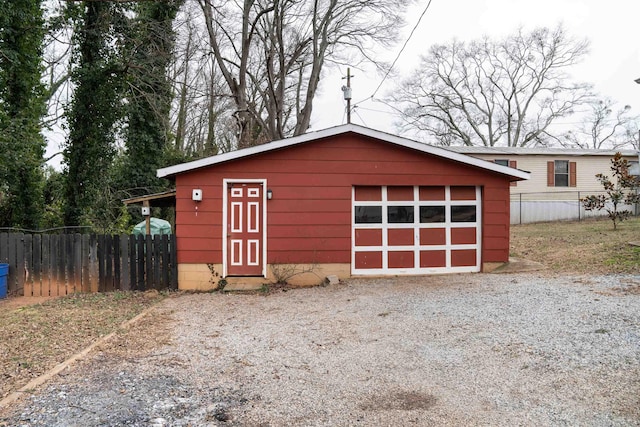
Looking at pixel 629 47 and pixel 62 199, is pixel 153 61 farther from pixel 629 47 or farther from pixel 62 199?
pixel 629 47

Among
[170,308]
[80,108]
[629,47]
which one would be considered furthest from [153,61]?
[629,47]

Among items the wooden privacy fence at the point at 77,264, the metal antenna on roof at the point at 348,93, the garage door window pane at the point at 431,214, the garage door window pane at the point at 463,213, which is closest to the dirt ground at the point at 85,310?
the wooden privacy fence at the point at 77,264

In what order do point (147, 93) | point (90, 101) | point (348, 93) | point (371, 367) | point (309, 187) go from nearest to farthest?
1. point (371, 367)
2. point (309, 187)
3. point (90, 101)
4. point (147, 93)
5. point (348, 93)

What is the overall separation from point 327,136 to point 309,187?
1073mm

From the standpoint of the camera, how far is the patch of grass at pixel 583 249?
8.98 m

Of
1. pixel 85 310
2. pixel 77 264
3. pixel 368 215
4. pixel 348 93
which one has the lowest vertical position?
pixel 85 310

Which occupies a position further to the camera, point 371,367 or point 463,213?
point 463,213

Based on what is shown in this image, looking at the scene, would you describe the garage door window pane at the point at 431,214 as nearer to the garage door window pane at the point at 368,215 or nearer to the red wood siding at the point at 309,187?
the red wood siding at the point at 309,187

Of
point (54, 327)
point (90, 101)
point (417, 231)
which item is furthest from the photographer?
point (90, 101)

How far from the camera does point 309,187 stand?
29.1ft

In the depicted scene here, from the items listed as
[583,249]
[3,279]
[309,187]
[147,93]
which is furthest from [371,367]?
[147,93]

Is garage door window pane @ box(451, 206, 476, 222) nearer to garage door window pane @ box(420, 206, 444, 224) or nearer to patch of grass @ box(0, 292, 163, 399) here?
garage door window pane @ box(420, 206, 444, 224)

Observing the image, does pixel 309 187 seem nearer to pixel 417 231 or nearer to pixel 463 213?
pixel 417 231

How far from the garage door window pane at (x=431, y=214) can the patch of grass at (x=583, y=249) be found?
252 cm
